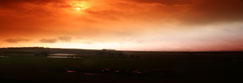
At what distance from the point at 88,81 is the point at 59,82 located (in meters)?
2.90

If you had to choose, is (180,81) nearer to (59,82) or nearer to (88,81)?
(88,81)

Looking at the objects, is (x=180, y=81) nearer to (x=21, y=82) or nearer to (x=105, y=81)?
(x=105, y=81)

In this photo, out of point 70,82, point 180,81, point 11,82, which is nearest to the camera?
point 11,82

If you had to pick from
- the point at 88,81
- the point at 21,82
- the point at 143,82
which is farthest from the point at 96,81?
the point at 21,82

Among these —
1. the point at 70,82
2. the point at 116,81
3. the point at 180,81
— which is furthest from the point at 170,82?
the point at 70,82

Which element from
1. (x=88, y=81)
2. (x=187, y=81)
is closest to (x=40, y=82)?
(x=88, y=81)

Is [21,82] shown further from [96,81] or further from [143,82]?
[143,82]

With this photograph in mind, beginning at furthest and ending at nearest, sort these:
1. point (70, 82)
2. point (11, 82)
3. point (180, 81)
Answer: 1. point (180, 81)
2. point (70, 82)
3. point (11, 82)

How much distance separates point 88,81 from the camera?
25641 millimetres

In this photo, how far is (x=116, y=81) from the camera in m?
26.2

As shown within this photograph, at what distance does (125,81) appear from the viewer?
2630 centimetres

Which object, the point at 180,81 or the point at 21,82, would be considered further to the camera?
the point at 180,81

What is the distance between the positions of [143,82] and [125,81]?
77.1 inches

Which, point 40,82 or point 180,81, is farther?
point 180,81
